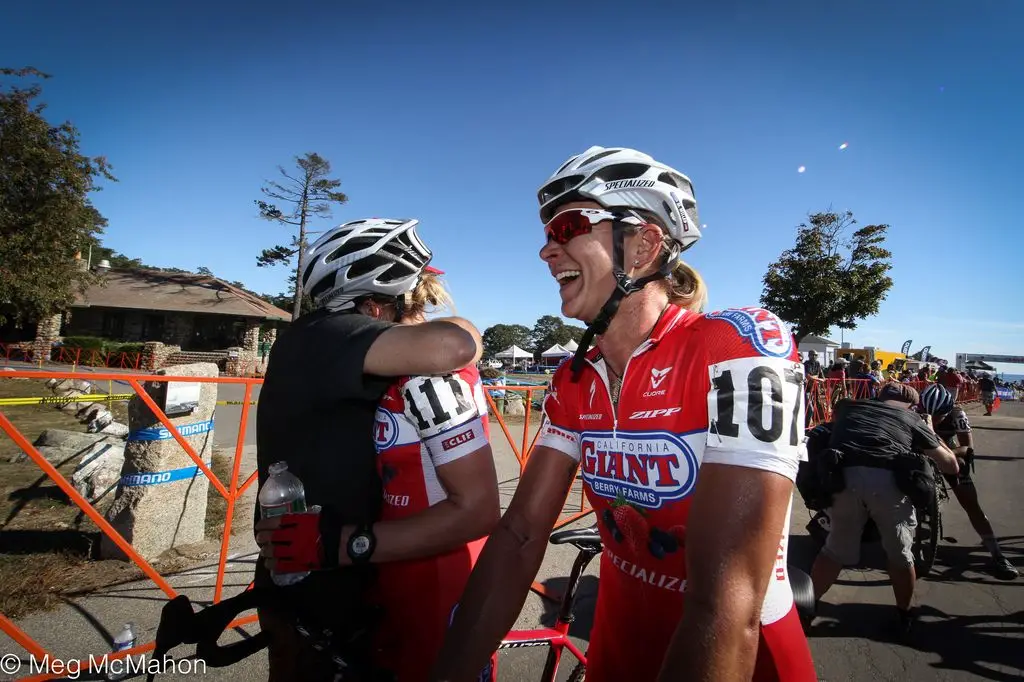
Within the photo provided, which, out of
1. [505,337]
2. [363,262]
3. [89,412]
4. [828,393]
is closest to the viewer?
[363,262]

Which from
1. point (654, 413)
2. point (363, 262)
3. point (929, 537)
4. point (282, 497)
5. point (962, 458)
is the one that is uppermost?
point (363, 262)

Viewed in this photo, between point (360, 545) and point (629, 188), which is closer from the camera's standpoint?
point (360, 545)

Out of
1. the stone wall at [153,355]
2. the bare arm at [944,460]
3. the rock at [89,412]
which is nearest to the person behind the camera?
the bare arm at [944,460]

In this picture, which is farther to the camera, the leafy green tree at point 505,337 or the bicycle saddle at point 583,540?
the leafy green tree at point 505,337

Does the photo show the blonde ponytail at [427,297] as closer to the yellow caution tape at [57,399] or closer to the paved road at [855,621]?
the paved road at [855,621]

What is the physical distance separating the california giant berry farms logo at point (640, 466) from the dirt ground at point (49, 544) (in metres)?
4.66

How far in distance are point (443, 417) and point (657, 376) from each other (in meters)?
0.80

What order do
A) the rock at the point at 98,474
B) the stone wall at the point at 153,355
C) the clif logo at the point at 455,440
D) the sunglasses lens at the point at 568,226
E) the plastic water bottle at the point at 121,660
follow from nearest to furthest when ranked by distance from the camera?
the clif logo at the point at 455,440
the sunglasses lens at the point at 568,226
the plastic water bottle at the point at 121,660
the rock at the point at 98,474
the stone wall at the point at 153,355

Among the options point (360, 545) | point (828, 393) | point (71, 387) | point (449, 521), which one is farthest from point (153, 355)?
point (828, 393)

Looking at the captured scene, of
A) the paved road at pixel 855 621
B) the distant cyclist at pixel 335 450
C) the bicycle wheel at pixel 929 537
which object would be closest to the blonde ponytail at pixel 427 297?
the distant cyclist at pixel 335 450

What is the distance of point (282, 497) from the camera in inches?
63.3

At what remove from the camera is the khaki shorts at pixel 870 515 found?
158 inches

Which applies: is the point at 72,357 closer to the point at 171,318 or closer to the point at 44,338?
the point at 44,338

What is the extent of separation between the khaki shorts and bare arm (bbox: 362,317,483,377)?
14.5 feet
